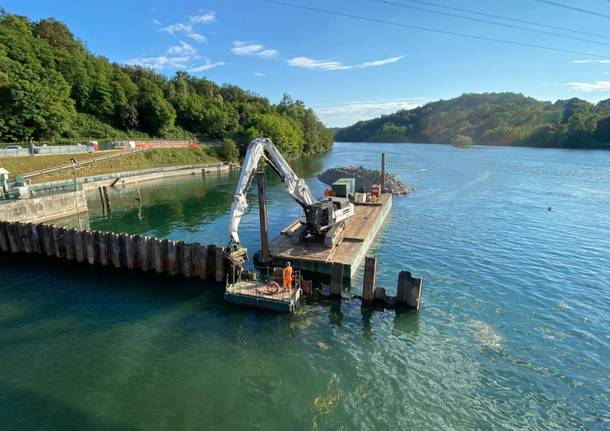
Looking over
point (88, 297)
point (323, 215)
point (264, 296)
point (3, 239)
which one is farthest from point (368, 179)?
point (3, 239)

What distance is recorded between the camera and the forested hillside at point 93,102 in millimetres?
63375

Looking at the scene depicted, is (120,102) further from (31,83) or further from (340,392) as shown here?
(340,392)

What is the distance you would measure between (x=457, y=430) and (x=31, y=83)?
8213cm

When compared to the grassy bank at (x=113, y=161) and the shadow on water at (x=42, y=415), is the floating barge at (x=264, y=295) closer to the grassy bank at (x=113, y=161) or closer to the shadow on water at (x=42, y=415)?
the shadow on water at (x=42, y=415)

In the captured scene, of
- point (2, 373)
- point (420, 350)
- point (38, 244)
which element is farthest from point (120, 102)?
point (420, 350)

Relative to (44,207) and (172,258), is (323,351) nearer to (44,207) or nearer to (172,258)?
→ (172,258)

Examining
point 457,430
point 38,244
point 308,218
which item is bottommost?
point 457,430

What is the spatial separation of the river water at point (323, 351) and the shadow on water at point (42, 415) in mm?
50

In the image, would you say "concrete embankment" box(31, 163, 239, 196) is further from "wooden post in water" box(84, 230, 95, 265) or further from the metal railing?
"wooden post in water" box(84, 230, 95, 265)

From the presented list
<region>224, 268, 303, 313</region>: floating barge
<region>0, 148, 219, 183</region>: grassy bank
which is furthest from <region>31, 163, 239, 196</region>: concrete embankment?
<region>224, 268, 303, 313</region>: floating barge

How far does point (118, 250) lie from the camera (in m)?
23.2

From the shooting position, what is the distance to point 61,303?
1942 cm

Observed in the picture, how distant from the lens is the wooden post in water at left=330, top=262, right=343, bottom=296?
19.1m

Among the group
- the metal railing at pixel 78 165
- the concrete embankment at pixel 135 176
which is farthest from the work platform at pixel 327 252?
the metal railing at pixel 78 165
